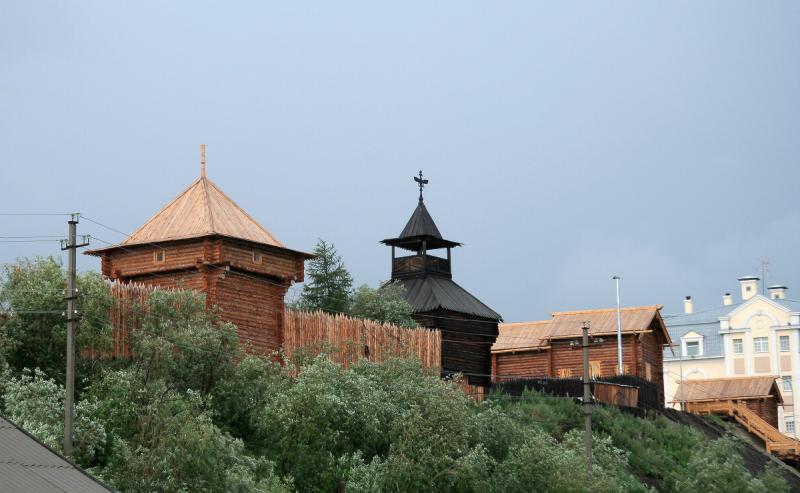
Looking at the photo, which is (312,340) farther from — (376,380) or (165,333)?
(165,333)

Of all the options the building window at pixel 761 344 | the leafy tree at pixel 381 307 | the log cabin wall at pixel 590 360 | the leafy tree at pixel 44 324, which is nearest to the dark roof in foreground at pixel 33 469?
the leafy tree at pixel 44 324

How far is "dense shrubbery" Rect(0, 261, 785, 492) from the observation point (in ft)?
114

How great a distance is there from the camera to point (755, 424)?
74562mm

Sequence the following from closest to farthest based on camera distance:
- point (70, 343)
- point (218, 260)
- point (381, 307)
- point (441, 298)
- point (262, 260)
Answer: point (70, 343) < point (218, 260) < point (262, 260) < point (381, 307) < point (441, 298)

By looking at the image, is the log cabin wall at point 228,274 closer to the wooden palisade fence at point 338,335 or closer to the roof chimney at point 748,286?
the wooden palisade fence at point 338,335

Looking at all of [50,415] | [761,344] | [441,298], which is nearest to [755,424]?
[441,298]

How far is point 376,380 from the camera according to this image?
44188mm

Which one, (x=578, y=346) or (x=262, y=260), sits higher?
(x=262, y=260)

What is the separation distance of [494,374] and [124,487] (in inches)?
1648

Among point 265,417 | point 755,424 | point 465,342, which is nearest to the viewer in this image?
point 265,417

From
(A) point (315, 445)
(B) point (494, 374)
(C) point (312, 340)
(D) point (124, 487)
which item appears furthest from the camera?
(B) point (494, 374)

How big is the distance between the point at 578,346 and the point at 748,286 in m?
36.7

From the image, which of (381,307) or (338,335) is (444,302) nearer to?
(381,307)

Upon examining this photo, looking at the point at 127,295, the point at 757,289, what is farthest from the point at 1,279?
the point at 757,289
